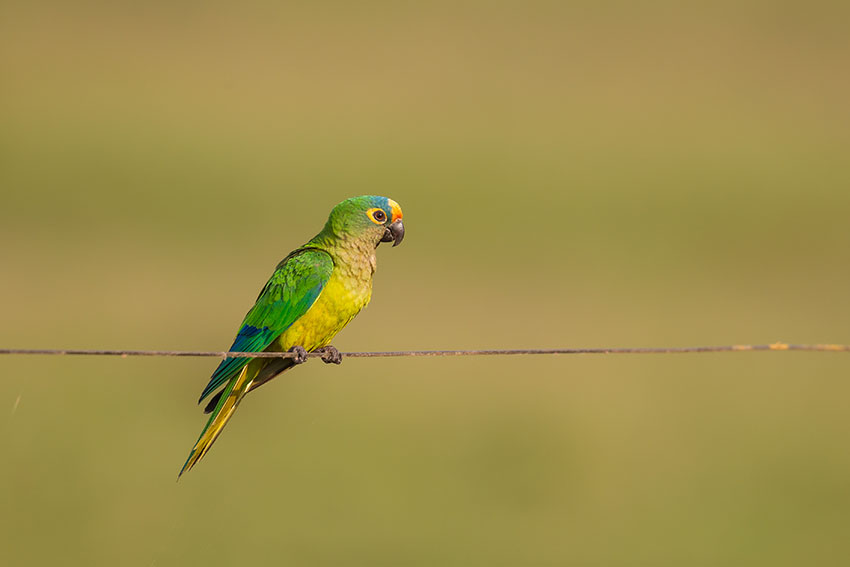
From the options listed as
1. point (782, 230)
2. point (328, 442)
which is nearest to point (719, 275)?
point (782, 230)

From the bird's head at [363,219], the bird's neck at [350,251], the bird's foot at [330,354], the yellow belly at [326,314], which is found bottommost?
the bird's foot at [330,354]

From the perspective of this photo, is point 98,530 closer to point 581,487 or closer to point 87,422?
point 87,422

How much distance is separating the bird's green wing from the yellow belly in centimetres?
5

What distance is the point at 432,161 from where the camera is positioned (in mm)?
42000

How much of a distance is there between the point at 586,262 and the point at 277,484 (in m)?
17.7

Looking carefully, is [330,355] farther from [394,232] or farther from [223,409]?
[394,232]

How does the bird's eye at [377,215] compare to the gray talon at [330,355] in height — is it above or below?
above

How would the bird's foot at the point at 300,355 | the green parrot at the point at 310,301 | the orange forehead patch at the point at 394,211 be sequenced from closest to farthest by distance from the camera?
the bird's foot at the point at 300,355, the green parrot at the point at 310,301, the orange forehead patch at the point at 394,211

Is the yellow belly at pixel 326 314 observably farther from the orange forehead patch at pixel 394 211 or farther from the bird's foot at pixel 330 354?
the orange forehead patch at pixel 394 211

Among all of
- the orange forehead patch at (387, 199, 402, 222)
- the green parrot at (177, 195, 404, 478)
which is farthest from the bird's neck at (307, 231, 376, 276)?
the orange forehead patch at (387, 199, 402, 222)

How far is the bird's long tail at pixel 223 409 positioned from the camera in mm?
7930

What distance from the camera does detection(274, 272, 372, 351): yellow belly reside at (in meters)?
8.16

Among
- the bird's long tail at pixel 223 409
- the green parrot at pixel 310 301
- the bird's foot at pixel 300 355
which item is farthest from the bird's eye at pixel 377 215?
the bird's long tail at pixel 223 409

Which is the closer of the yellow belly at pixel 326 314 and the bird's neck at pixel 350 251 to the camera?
the yellow belly at pixel 326 314
